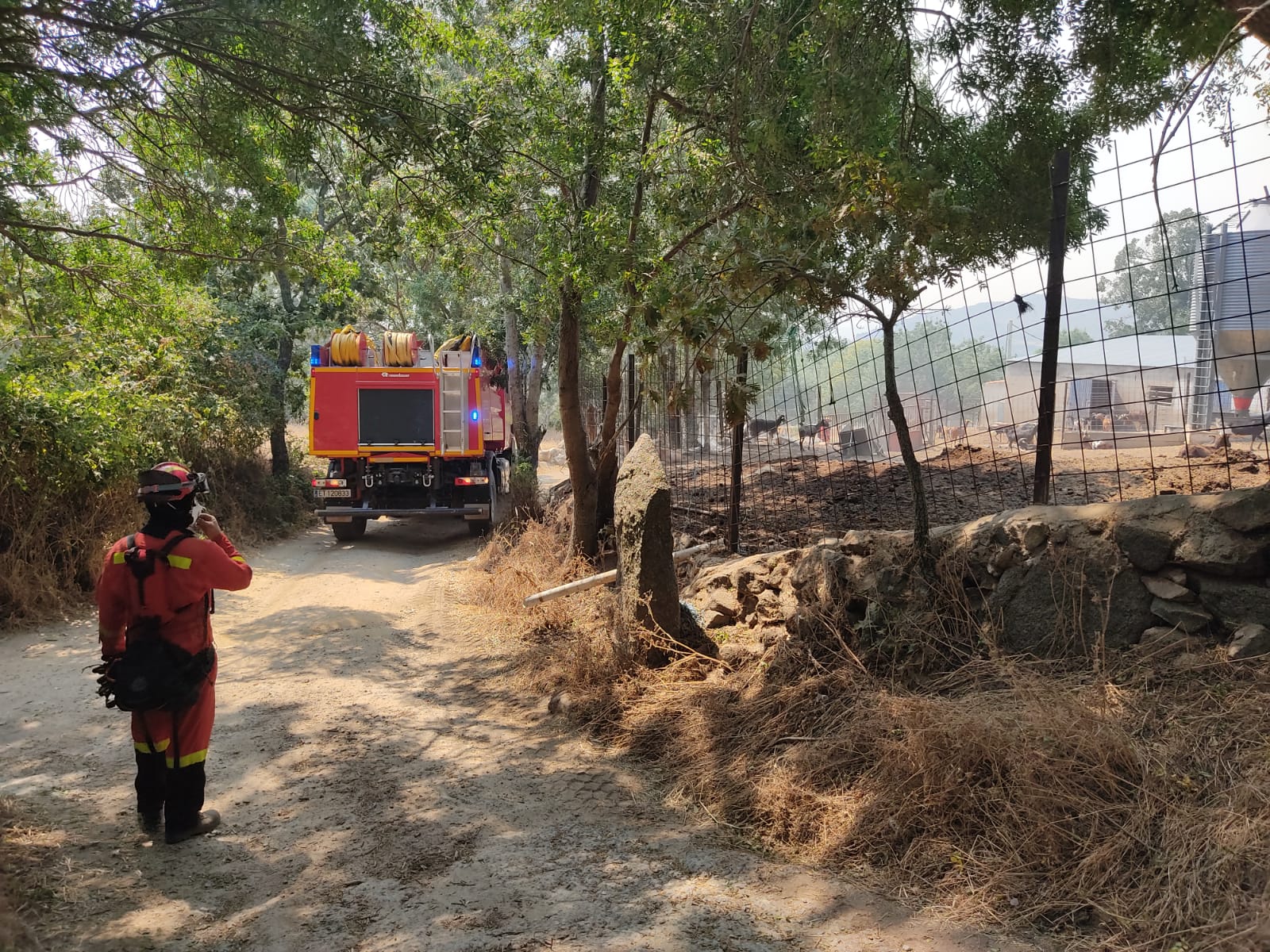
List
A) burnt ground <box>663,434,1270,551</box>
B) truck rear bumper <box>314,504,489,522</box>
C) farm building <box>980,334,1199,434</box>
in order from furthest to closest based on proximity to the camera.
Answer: truck rear bumper <box>314,504,489,522</box> < burnt ground <box>663,434,1270,551</box> < farm building <box>980,334,1199,434</box>

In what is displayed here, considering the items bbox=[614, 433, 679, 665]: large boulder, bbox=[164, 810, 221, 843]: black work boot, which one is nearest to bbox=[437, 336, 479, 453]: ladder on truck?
bbox=[614, 433, 679, 665]: large boulder

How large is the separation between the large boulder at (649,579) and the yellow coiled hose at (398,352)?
8781mm

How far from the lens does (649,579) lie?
5672mm

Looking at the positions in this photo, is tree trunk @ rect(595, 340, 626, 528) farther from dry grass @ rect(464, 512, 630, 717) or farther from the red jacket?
the red jacket

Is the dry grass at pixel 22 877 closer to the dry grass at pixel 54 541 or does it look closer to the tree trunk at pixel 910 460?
the tree trunk at pixel 910 460

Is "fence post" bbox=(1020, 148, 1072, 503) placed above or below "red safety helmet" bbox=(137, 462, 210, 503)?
above

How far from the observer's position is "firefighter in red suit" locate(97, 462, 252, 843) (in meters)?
3.83

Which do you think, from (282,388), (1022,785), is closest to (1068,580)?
(1022,785)

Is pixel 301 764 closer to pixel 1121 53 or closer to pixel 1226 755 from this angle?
pixel 1226 755

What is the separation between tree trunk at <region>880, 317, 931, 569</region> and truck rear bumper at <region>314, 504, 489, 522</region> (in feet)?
31.5

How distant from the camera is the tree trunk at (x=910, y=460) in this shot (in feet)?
15.3

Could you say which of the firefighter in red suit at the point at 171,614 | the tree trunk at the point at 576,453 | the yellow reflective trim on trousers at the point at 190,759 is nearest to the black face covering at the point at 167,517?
the firefighter in red suit at the point at 171,614

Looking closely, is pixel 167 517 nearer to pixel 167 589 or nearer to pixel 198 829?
pixel 167 589

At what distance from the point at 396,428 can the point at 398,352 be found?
49.7 inches
